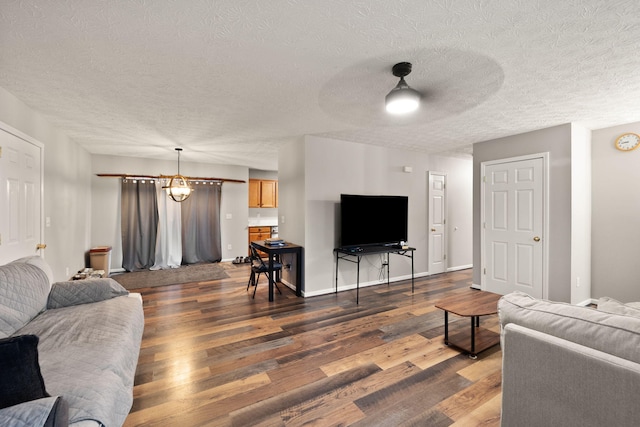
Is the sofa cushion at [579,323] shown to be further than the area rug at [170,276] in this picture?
No

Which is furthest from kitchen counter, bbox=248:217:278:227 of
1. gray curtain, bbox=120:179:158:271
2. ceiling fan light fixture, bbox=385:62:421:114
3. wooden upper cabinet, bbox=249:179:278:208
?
ceiling fan light fixture, bbox=385:62:421:114

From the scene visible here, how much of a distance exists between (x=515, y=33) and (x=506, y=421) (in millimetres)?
2173

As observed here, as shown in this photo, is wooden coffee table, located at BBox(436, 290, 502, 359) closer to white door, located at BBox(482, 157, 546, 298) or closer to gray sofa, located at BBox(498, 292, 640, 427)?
gray sofa, located at BBox(498, 292, 640, 427)

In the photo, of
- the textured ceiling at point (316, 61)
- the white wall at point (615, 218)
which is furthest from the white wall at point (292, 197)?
the white wall at point (615, 218)

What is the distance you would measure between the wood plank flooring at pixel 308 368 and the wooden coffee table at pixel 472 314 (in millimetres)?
87

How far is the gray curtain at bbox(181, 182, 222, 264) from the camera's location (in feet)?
20.3

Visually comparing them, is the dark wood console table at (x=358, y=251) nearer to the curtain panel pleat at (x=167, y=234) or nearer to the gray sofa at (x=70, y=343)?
the gray sofa at (x=70, y=343)

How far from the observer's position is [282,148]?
15.8 feet

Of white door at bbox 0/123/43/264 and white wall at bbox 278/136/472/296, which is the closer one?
white door at bbox 0/123/43/264

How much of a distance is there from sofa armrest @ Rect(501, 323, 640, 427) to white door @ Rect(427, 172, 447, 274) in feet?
13.9

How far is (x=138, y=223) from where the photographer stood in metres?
5.73

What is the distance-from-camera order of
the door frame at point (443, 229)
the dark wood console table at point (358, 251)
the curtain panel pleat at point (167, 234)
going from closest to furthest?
1. the dark wood console table at point (358, 251)
2. the door frame at point (443, 229)
3. the curtain panel pleat at point (167, 234)

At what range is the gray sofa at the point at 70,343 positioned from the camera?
96 centimetres

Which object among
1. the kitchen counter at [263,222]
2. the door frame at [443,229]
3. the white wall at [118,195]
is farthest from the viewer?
the kitchen counter at [263,222]
